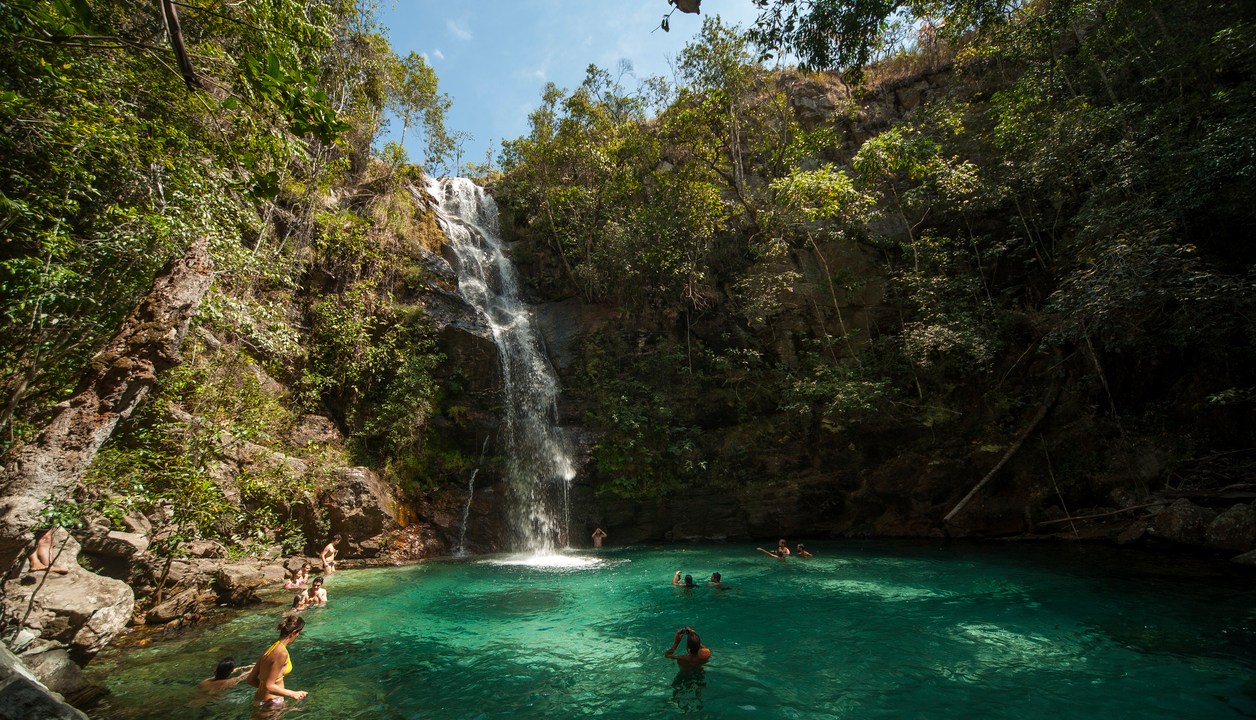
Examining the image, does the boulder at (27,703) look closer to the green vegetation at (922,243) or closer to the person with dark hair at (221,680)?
the person with dark hair at (221,680)

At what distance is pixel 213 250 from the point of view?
27.4 ft

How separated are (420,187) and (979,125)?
871 inches

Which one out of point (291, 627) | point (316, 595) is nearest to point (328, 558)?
point (316, 595)

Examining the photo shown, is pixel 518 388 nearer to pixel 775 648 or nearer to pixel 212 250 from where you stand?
pixel 212 250

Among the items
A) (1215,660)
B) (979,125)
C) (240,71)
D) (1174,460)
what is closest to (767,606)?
(1215,660)

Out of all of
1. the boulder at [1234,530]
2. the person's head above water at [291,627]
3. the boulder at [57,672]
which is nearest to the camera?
the boulder at [57,672]

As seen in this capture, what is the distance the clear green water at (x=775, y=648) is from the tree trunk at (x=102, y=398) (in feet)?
7.54

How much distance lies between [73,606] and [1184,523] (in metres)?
18.4

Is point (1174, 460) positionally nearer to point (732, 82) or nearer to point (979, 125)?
point (979, 125)

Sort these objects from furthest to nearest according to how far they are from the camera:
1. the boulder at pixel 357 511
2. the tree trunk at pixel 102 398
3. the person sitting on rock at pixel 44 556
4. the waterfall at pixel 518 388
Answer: the waterfall at pixel 518 388 → the boulder at pixel 357 511 → the person sitting on rock at pixel 44 556 → the tree trunk at pixel 102 398

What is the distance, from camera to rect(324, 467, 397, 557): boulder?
12.8 m

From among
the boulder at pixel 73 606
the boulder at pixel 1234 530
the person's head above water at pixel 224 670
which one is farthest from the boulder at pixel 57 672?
the boulder at pixel 1234 530

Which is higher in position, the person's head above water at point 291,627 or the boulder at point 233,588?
the person's head above water at point 291,627

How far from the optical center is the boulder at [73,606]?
5773mm
